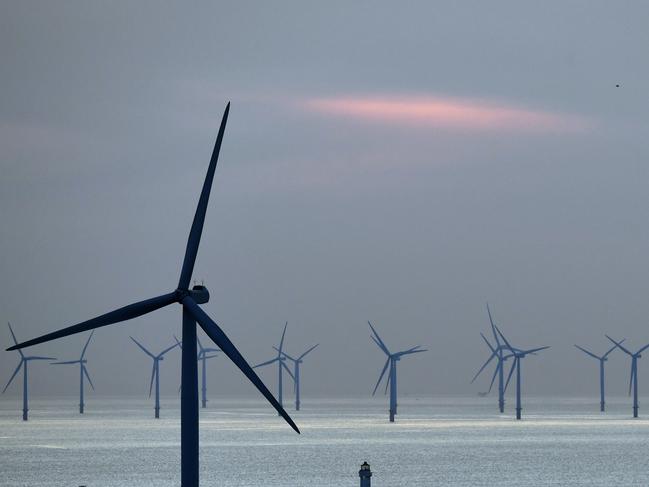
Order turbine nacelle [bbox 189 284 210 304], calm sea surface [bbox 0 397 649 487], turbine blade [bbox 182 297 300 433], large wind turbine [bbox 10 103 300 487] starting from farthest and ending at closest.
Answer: calm sea surface [bbox 0 397 649 487] → turbine blade [bbox 182 297 300 433] → turbine nacelle [bbox 189 284 210 304] → large wind turbine [bbox 10 103 300 487]

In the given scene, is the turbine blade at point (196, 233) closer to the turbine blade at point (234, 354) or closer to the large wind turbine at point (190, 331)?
the large wind turbine at point (190, 331)

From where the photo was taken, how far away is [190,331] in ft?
92.5

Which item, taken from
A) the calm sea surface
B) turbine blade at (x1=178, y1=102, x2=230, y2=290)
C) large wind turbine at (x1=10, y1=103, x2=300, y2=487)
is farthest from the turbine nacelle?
the calm sea surface

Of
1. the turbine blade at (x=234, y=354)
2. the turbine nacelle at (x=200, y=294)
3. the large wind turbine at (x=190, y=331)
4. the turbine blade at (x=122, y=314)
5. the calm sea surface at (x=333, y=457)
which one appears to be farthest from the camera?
the calm sea surface at (x=333, y=457)

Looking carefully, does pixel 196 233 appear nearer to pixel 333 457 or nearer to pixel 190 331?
pixel 190 331

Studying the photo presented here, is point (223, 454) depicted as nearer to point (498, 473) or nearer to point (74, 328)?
point (498, 473)

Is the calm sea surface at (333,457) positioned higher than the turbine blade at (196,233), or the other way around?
the turbine blade at (196,233)

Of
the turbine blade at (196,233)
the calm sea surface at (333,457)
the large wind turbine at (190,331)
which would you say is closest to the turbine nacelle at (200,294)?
the large wind turbine at (190,331)

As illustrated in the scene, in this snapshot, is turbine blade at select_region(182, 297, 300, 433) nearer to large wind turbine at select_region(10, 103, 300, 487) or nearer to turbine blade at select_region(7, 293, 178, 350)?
large wind turbine at select_region(10, 103, 300, 487)

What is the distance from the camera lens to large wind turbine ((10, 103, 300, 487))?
26.2 meters

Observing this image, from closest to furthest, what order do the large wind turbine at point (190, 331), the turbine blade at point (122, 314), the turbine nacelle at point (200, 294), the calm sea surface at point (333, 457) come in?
the large wind turbine at point (190, 331) → the turbine nacelle at point (200, 294) → the turbine blade at point (122, 314) → the calm sea surface at point (333, 457)

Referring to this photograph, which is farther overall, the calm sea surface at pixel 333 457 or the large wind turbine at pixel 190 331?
the calm sea surface at pixel 333 457

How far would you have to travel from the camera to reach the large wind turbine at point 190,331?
2620 cm

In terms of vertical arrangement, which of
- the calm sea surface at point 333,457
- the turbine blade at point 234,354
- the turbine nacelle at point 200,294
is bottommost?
the calm sea surface at point 333,457
